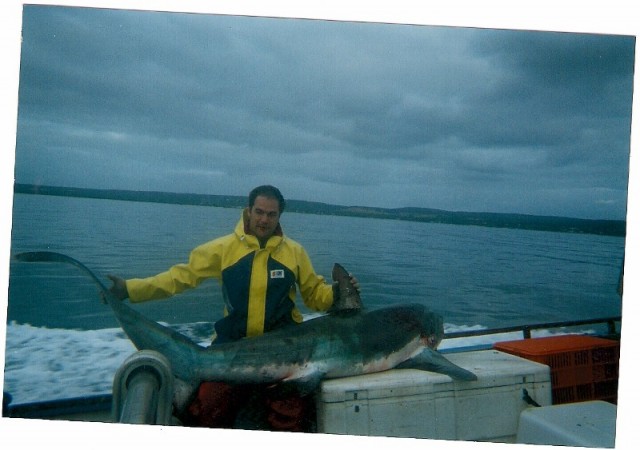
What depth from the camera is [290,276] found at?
3.54 metres

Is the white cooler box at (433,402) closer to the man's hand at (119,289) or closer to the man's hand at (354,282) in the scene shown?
the man's hand at (354,282)

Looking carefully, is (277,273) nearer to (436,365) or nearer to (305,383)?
(305,383)

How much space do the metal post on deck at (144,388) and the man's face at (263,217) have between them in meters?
1.02

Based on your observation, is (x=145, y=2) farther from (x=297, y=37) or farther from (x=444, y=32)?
(x=444, y=32)

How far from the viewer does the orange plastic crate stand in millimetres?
3549

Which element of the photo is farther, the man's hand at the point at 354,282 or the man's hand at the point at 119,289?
the man's hand at the point at 354,282

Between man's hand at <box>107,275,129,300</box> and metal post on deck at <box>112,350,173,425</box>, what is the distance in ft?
1.49

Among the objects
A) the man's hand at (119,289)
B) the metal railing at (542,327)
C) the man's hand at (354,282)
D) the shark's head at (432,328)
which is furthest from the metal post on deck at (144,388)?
the metal railing at (542,327)

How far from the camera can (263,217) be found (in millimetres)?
3510

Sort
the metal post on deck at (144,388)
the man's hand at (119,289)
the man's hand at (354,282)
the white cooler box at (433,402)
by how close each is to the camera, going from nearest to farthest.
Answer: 1. the metal post on deck at (144,388)
2. the white cooler box at (433,402)
3. the man's hand at (119,289)
4. the man's hand at (354,282)

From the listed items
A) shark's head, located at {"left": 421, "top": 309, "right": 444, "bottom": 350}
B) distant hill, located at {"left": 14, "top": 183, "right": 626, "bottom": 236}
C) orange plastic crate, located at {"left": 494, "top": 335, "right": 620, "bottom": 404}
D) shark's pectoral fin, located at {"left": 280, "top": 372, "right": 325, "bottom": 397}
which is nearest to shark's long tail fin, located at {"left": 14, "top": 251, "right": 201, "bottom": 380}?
distant hill, located at {"left": 14, "top": 183, "right": 626, "bottom": 236}

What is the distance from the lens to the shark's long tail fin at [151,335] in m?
3.30

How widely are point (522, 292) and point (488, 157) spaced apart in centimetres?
101

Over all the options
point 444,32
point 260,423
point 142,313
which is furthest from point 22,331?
point 444,32
